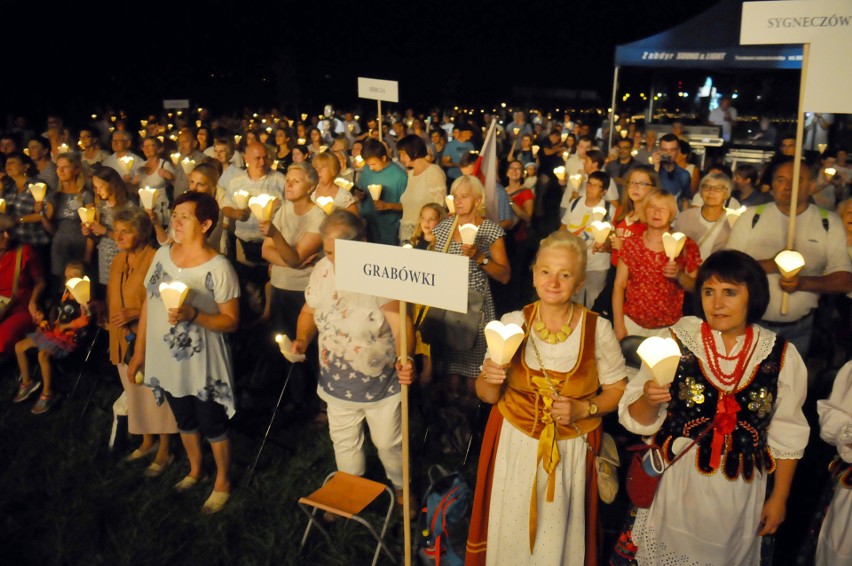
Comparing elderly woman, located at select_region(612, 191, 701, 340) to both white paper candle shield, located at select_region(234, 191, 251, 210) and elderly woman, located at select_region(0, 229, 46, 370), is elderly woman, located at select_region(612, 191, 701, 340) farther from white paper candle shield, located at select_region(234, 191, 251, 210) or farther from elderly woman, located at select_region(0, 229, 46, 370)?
elderly woman, located at select_region(0, 229, 46, 370)

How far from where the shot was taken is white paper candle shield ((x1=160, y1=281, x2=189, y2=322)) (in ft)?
11.2

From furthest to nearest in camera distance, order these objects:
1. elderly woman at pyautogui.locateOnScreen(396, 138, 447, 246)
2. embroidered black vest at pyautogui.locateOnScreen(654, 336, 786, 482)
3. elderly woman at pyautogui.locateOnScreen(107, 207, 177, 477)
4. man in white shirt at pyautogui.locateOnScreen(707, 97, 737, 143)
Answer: man in white shirt at pyautogui.locateOnScreen(707, 97, 737, 143)
elderly woman at pyautogui.locateOnScreen(396, 138, 447, 246)
elderly woman at pyautogui.locateOnScreen(107, 207, 177, 477)
embroidered black vest at pyautogui.locateOnScreen(654, 336, 786, 482)

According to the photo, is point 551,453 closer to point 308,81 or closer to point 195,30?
point 195,30

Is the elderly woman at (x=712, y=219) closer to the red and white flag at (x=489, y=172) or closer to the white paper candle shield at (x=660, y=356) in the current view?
the red and white flag at (x=489, y=172)

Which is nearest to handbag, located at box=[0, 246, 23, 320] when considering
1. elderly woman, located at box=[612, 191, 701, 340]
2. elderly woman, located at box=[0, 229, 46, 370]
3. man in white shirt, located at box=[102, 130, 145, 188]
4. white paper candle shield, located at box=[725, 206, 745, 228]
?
elderly woman, located at box=[0, 229, 46, 370]

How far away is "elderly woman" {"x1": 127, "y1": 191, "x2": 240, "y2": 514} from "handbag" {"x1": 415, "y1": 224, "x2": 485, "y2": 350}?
3.97 feet

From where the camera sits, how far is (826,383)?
4.00 meters

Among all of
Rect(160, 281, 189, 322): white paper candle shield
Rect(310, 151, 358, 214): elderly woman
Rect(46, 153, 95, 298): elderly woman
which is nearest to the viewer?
Rect(160, 281, 189, 322): white paper candle shield

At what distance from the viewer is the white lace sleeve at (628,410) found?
264cm

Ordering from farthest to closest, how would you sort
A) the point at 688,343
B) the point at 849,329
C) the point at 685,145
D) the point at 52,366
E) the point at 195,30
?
the point at 195,30 < the point at 685,145 < the point at 52,366 < the point at 849,329 < the point at 688,343

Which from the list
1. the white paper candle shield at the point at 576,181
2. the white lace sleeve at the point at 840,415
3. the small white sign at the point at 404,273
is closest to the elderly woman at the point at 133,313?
the small white sign at the point at 404,273

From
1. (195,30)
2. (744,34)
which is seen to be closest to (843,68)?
(744,34)

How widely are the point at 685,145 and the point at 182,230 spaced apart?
6.19 metres

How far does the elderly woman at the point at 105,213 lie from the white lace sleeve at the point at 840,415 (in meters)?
4.82
